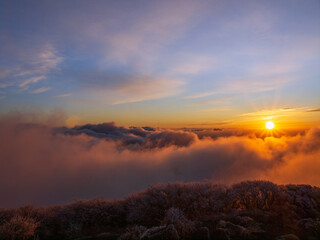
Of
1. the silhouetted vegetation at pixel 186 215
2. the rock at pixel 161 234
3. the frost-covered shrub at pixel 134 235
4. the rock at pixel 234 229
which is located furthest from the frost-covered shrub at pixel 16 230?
the rock at pixel 234 229

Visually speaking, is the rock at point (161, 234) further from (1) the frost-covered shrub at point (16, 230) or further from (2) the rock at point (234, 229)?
(1) the frost-covered shrub at point (16, 230)

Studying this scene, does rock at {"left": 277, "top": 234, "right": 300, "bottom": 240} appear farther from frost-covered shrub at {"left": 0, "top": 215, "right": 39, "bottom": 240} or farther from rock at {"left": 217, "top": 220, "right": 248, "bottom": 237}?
frost-covered shrub at {"left": 0, "top": 215, "right": 39, "bottom": 240}

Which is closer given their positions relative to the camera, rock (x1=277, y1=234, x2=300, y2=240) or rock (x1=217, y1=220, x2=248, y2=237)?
rock (x1=277, y1=234, x2=300, y2=240)

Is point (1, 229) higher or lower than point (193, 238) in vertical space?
higher

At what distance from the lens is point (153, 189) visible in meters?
10.5

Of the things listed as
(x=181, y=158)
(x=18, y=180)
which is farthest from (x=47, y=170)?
(x=181, y=158)

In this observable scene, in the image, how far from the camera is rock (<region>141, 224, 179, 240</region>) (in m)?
5.41

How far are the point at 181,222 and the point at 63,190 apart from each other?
131490mm

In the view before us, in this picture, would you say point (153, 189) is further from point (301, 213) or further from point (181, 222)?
point (301, 213)

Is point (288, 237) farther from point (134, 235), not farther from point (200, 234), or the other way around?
point (134, 235)

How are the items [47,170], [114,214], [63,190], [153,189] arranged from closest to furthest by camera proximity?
1. [114,214]
2. [153,189]
3. [63,190]
4. [47,170]

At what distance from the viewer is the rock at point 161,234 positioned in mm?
5414

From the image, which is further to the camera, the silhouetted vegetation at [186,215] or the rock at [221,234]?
the silhouetted vegetation at [186,215]

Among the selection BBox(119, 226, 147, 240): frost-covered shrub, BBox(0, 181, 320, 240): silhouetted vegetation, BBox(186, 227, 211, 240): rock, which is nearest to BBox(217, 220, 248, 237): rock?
BBox(0, 181, 320, 240): silhouetted vegetation
